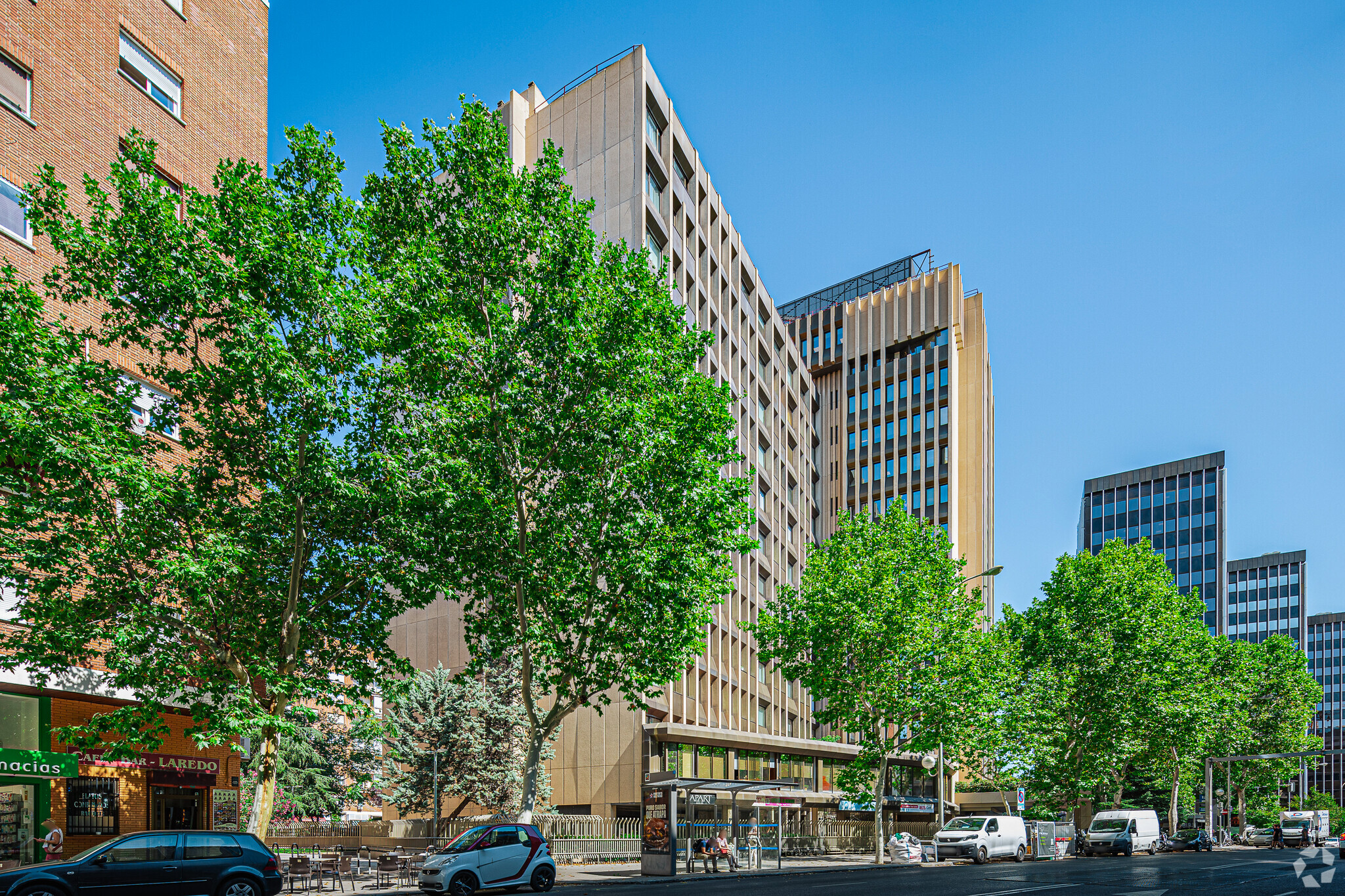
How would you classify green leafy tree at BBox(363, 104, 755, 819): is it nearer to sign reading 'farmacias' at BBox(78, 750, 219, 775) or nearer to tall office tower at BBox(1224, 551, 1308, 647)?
sign reading 'farmacias' at BBox(78, 750, 219, 775)

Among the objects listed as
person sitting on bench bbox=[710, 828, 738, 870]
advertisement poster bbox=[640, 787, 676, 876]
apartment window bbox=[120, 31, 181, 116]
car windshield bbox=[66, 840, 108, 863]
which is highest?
apartment window bbox=[120, 31, 181, 116]

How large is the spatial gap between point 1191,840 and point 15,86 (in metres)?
60.5

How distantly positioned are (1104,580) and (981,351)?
142 ft

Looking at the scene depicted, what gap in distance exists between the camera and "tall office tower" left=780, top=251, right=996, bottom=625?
296 feet

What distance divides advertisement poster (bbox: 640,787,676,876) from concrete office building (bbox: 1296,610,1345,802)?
14731cm

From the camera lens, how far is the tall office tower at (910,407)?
90.1 metres

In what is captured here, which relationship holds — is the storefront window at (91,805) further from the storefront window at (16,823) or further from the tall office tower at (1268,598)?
the tall office tower at (1268,598)

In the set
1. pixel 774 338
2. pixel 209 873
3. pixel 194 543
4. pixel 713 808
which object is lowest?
pixel 713 808

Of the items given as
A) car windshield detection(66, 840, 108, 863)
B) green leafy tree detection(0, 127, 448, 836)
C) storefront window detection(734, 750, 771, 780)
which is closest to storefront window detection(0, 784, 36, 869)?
green leafy tree detection(0, 127, 448, 836)

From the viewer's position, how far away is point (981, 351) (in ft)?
311

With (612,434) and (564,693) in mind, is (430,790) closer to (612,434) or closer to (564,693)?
(564,693)

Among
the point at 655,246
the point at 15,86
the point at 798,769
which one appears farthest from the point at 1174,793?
the point at 15,86

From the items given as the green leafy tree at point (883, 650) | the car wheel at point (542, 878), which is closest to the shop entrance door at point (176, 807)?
the car wheel at point (542, 878)

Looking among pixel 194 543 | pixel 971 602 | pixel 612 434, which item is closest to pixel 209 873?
pixel 194 543
